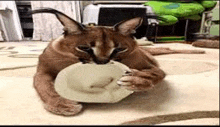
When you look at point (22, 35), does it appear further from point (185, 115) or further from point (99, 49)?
point (185, 115)

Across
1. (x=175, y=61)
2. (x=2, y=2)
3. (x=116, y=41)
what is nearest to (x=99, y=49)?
(x=116, y=41)

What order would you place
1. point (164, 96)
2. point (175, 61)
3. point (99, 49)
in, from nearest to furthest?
point (99, 49), point (164, 96), point (175, 61)

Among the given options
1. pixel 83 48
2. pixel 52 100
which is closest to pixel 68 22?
pixel 83 48

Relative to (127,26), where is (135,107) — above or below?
below

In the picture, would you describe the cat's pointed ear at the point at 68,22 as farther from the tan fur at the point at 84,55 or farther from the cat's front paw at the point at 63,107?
the cat's front paw at the point at 63,107

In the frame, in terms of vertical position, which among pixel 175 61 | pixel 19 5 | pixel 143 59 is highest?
pixel 19 5

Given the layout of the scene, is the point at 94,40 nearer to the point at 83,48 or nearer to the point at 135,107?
the point at 83,48

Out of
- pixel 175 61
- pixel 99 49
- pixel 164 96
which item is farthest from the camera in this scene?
pixel 175 61
